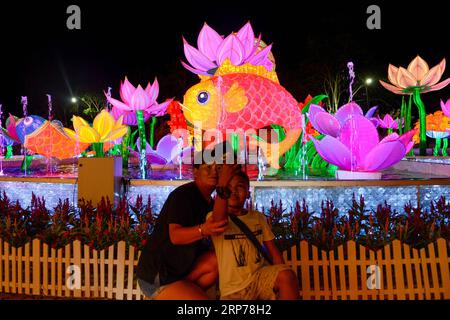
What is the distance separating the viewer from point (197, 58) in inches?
403

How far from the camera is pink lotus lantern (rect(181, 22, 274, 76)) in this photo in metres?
9.80

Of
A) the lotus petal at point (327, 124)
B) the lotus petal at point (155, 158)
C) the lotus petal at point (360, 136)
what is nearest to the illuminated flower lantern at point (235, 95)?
the lotus petal at point (155, 158)

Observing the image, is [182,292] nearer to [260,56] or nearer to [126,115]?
[260,56]

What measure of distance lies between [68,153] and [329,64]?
2183 cm

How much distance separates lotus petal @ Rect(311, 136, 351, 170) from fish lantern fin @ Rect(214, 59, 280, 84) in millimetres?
3683

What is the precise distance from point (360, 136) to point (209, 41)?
4224mm

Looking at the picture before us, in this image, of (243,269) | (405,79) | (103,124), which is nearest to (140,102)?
(103,124)

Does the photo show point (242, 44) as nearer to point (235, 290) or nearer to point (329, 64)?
point (235, 290)

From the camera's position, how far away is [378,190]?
6508 millimetres

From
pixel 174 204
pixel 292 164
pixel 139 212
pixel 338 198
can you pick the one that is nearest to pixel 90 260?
pixel 174 204

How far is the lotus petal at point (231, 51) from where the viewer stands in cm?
977

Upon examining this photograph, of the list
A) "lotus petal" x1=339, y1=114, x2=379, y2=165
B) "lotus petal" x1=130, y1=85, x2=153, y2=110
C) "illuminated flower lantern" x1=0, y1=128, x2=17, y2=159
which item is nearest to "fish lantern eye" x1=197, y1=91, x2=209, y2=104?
"lotus petal" x1=130, y1=85, x2=153, y2=110

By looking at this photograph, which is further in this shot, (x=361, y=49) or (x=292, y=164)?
(x=361, y=49)

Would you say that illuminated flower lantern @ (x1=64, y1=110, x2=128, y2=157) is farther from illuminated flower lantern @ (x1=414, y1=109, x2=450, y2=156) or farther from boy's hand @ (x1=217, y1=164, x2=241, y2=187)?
illuminated flower lantern @ (x1=414, y1=109, x2=450, y2=156)
